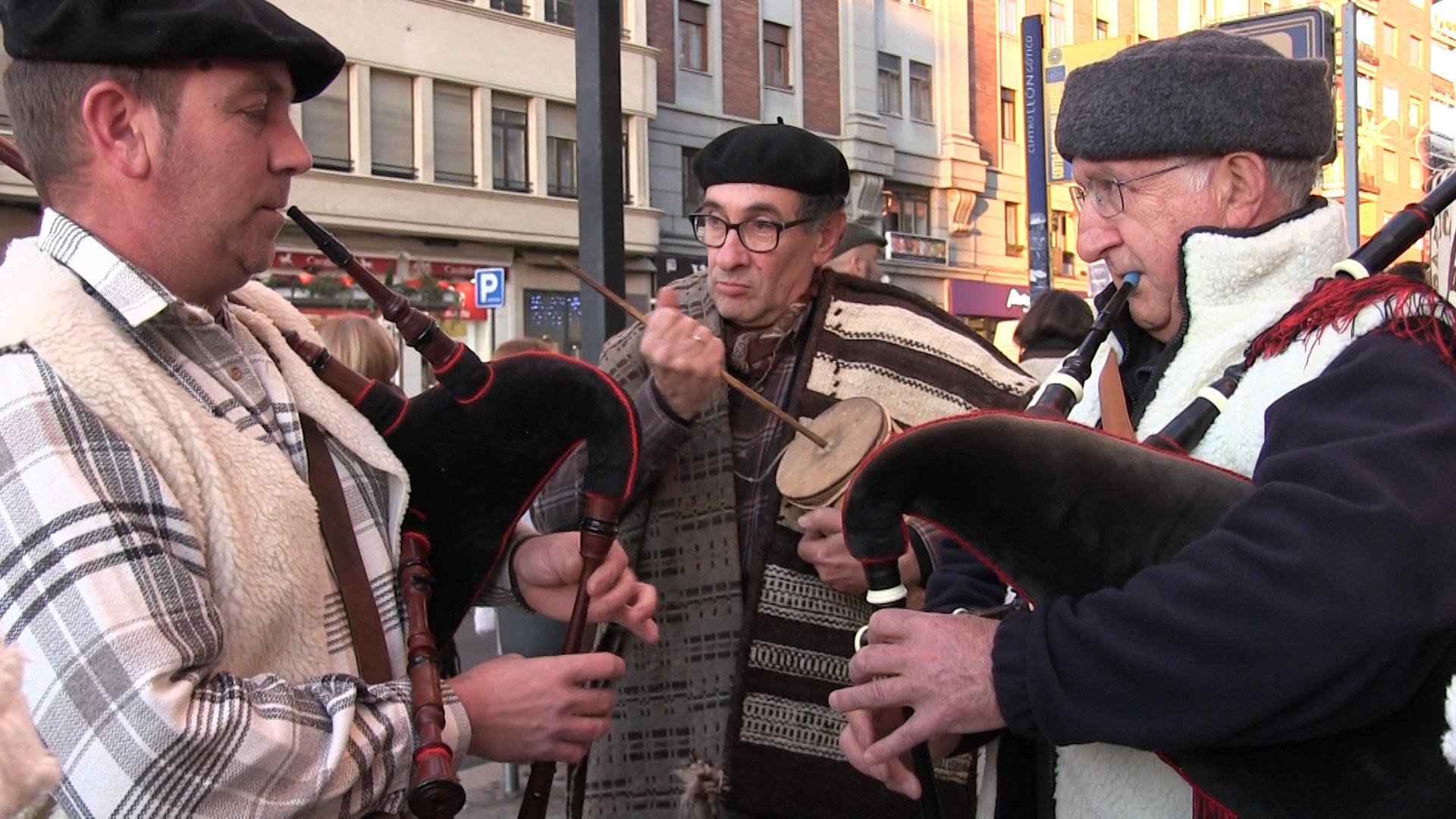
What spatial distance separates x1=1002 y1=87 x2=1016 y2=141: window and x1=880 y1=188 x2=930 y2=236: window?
3.21 meters

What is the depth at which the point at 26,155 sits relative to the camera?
145cm

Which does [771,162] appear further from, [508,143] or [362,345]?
[508,143]

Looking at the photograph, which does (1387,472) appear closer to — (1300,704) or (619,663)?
(1300,704)

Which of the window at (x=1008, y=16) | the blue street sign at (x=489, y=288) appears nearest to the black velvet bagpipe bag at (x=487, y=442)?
the blue street sign at (x=489, y=288)

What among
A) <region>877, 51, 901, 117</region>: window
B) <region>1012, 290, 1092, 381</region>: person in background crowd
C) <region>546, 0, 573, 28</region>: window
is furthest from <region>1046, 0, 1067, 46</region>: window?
<region>1012, 290, 1092, 381</region>: person in background crowd

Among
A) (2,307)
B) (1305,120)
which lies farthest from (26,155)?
(1305,120)

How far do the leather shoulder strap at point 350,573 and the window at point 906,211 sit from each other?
21.8m

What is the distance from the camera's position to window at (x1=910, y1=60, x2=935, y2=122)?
24.2 metres

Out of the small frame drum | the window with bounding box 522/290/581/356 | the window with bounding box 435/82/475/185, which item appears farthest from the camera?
the window with bounding box 522/290/581/356

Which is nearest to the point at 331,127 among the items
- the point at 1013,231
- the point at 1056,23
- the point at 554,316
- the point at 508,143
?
the point at 508,143

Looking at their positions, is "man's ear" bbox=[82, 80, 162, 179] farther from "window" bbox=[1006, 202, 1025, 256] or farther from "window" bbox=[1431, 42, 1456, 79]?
"window" bbox=[1431, 42, 1456, 79]

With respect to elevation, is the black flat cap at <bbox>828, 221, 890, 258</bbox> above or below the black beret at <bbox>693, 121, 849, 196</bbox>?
above

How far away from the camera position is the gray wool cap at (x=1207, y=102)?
5.20 feet

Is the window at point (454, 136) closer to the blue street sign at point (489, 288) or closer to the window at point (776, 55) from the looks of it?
the blue street sign at point (489, 288)
